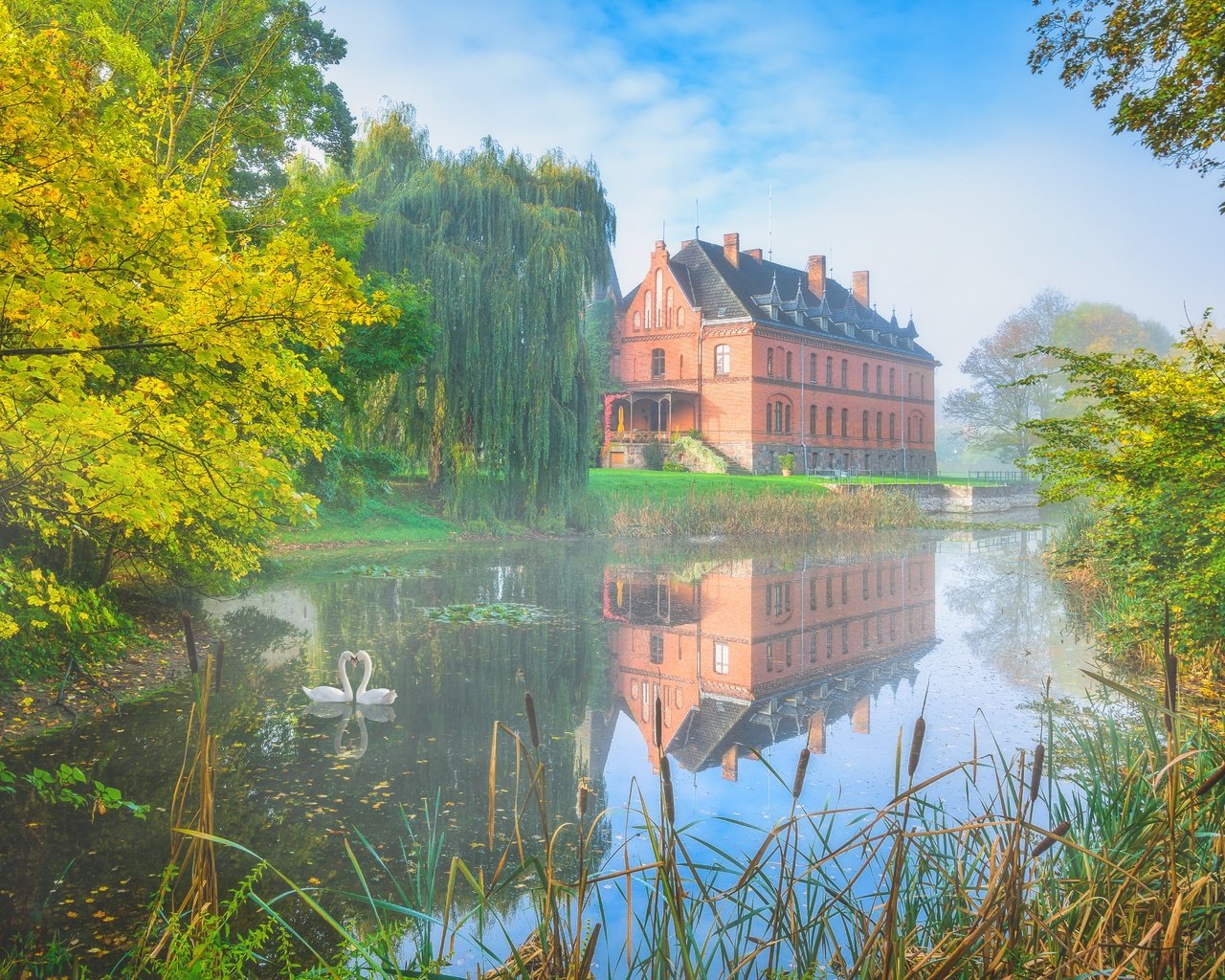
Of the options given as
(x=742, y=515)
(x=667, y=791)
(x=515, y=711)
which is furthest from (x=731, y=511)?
(x=667, y=791)

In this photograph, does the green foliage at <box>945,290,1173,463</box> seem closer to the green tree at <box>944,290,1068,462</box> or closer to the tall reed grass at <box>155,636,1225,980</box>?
the green tree at <box>944,290,1068,462</box>

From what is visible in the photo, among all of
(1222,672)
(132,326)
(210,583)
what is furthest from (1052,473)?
(210,583)

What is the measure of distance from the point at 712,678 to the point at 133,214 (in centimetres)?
666

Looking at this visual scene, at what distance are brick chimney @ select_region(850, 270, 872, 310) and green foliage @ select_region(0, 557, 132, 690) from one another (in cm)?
5405

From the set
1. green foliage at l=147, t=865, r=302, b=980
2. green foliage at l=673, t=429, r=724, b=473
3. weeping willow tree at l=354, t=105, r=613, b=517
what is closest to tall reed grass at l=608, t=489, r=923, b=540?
weeping willow tree at l=354, t=105, r=613, b=517

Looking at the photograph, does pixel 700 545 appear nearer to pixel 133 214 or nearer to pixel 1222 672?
pixel 1222 672

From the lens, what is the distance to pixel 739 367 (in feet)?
135

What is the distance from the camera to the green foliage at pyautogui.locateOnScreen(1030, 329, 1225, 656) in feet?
19.5

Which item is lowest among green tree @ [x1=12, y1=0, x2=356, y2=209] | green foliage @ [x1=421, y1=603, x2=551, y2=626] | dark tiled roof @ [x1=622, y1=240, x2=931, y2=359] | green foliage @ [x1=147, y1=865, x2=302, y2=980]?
green foliage @ [x1=421, y1=603, x2=551, y2=626]

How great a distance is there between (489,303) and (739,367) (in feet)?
73.1

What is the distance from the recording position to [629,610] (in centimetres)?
1272

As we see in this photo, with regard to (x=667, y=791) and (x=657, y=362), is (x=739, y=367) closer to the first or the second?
(x=657, y=362)

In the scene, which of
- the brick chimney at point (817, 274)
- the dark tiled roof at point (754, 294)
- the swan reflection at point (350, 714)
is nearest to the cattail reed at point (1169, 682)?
the swan reflection at point (350, 714)

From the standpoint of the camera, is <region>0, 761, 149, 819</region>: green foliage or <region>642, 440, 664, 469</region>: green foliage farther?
<region>642, 440, 664, 469</region>: green foliage
